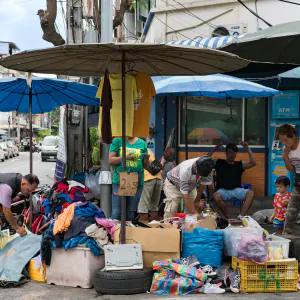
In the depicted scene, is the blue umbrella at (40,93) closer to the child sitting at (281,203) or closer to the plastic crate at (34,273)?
the plastic crate at (34,273)

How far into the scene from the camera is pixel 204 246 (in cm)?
555

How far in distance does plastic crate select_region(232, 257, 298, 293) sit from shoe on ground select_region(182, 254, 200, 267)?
18.9 inches

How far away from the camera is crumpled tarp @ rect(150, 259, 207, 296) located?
518cm

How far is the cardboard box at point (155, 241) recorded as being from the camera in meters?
5.46

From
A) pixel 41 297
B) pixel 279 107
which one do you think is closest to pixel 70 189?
pixel 41 297

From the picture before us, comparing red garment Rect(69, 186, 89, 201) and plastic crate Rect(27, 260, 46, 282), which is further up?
red garment Rect(69, 186, 89, 201)

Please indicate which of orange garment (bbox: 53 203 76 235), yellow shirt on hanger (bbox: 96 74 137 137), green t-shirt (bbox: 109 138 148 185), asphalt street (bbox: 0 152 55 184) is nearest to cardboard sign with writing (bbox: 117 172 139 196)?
yellow shirt on hanger (bbox: 96 74 137 137)

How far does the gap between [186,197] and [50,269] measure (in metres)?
2.06

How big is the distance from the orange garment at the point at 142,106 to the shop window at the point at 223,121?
6.20m

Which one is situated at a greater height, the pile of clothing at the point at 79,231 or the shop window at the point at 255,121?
the shop window at the point at 255,121

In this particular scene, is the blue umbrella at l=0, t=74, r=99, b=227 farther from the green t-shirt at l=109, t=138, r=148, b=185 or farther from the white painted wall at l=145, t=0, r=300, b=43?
the white painted wall at l=145, t=0, r=300, b=43

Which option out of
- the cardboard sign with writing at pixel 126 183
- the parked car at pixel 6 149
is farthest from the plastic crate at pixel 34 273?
the parked car at pixel 6 149

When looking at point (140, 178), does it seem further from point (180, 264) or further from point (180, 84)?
point (180, 84)

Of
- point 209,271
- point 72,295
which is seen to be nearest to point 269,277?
point 209,271
